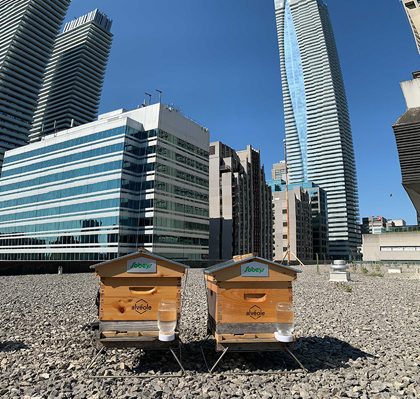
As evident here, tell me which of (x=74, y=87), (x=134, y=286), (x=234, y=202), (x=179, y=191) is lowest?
(x=134, y=286)

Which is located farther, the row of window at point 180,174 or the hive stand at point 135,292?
the row of window at point 180,174

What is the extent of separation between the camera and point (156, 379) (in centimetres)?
607

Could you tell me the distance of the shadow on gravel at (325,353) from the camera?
7.04 m

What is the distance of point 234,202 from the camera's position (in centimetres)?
9588

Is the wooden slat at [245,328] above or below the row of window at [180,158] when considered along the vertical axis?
below

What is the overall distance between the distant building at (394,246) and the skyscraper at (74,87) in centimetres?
16373

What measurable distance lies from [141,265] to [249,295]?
228cm

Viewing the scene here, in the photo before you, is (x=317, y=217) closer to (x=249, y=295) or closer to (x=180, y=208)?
(x=180, y=208)

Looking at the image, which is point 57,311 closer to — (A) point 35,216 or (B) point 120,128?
(B) point 120,128

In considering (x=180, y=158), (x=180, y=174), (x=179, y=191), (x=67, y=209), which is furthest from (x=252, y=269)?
(x=67, y=209)

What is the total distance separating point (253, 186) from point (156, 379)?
104m

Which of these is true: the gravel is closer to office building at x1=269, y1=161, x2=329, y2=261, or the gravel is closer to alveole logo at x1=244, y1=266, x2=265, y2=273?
alveole logo at x1=244, y1=266, x2=265, y2=273

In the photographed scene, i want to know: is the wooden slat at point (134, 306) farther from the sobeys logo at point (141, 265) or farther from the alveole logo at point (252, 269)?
the alveole logo at point (252, 269)

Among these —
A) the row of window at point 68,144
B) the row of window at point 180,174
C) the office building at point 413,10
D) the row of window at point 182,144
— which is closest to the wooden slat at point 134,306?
the office building at point 413,10
